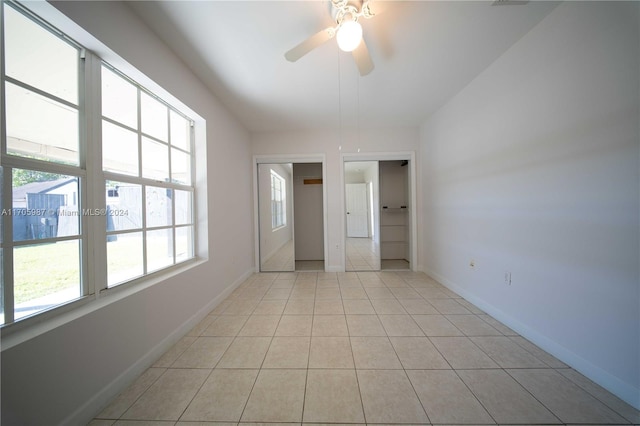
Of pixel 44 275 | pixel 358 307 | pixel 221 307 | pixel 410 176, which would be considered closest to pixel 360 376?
pixel 358 307

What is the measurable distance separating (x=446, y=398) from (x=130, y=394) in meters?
2.04

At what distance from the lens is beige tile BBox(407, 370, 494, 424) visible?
3.94 ft

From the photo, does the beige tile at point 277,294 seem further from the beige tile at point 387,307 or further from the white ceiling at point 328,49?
the white ceiling at point 328,49

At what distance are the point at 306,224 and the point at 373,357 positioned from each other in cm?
361

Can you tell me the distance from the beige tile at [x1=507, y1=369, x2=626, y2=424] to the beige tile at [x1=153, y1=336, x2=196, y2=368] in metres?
2.56

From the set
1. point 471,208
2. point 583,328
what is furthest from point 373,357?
point 471,208

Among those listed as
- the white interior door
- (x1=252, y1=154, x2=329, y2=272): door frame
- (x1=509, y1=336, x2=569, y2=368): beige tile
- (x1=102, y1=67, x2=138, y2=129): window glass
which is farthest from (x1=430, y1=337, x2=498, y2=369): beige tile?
the white interior door

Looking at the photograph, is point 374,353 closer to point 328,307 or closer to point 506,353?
point 328,307

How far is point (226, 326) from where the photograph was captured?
2180 mm

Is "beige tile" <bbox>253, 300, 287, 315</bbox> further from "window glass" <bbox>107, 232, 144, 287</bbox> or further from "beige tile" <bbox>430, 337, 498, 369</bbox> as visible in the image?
"beige tile" <bbox>430, 337, 498, 369</bbox>

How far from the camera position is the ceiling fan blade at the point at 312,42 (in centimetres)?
151

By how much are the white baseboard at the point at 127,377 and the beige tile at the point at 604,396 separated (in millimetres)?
3030

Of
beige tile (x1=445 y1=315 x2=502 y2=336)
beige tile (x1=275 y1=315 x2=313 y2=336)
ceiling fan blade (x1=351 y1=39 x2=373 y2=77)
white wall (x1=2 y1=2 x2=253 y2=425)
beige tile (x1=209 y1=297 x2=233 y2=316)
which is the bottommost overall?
beige tile (x1=445 y1=315 x2=502 y2=336)

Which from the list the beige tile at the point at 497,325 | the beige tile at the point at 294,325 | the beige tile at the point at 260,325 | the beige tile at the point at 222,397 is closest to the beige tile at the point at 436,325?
the beige tile at the point at 497,325
